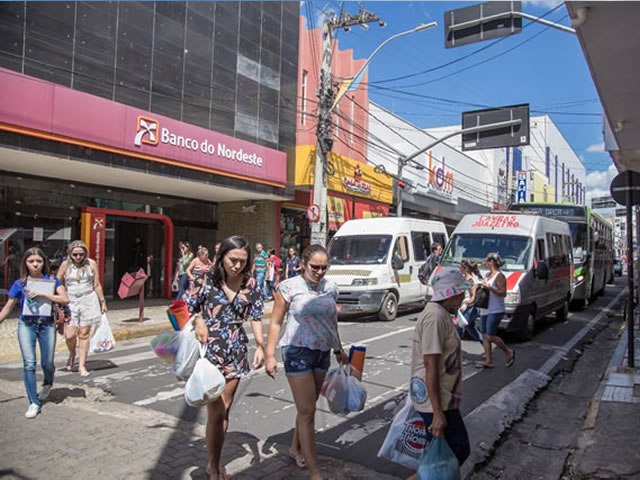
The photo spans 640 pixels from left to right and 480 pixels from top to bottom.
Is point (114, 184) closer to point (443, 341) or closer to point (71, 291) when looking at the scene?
point (71, 291)

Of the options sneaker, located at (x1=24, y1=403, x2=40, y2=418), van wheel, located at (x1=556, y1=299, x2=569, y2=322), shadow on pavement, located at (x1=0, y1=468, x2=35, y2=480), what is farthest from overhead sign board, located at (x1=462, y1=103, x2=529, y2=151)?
shadow on pavement, located at (x1=0, y1=468, x2=35, y2=480)

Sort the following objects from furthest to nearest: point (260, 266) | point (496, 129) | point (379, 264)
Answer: point (496, 129)
point (260, 266)
point (379, 264)

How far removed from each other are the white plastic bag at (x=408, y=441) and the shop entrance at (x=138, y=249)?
12.6 meters

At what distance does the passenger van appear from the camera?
944cm

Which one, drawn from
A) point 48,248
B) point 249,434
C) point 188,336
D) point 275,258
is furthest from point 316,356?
point 275,258

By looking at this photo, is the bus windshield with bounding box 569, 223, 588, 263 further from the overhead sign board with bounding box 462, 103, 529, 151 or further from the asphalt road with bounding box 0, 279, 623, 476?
the asphalt road with bounding box 0, 279, 623, 476

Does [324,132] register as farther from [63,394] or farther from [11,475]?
[11,475]

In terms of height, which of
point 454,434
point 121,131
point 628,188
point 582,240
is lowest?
point 454,434

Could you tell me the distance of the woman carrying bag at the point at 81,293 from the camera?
6.76 m

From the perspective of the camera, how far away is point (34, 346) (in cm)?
537

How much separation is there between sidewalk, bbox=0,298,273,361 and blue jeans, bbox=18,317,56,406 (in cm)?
320

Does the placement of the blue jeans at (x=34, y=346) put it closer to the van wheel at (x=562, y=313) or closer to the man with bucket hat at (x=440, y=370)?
the man with bucket hat at (x=440, y=370)

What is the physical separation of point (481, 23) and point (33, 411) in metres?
9.95

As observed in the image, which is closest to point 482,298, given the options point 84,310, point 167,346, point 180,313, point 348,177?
point 180,313
